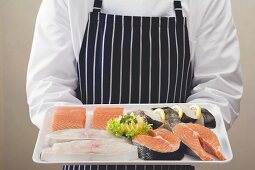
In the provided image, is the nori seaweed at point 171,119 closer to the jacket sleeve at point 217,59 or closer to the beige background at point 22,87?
the jacket sleeve at point 217,59

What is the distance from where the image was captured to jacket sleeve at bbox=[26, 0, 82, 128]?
123 centimetres

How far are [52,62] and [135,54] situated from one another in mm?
222

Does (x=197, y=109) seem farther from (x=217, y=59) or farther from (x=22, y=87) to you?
(x=22, y=87)

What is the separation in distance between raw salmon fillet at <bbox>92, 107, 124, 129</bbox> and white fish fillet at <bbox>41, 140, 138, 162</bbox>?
0.28 feet

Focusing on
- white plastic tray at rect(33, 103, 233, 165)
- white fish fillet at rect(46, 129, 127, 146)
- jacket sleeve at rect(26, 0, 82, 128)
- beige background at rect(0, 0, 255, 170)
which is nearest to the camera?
white plastic tray at rect(33, 103, 233, 165)

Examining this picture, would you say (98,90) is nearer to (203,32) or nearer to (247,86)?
(203,32)

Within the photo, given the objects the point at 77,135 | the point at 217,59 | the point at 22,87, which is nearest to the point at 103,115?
the point at 77,135

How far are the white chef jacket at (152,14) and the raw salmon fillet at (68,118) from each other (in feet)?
0.65

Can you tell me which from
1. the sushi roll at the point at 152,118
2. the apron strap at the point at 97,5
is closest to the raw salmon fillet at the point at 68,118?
the sushi roll at the point at 152,118

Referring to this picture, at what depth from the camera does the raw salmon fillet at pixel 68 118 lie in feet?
3.34

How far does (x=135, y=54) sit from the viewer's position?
1.25 metres

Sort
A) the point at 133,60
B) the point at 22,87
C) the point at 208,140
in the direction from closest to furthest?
the point at 208,140 → the point at 133,60 → the point at 22,87

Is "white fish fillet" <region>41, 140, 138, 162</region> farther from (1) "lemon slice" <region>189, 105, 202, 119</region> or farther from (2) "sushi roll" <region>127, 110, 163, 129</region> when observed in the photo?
(1) "lemon slice" <region>189, 105, 202, 119</region>

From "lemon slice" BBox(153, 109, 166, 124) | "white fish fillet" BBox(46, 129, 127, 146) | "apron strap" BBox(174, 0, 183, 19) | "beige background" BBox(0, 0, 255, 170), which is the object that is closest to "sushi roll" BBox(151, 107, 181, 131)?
"lemon slice" BBox(153, 109, 166, 124)
